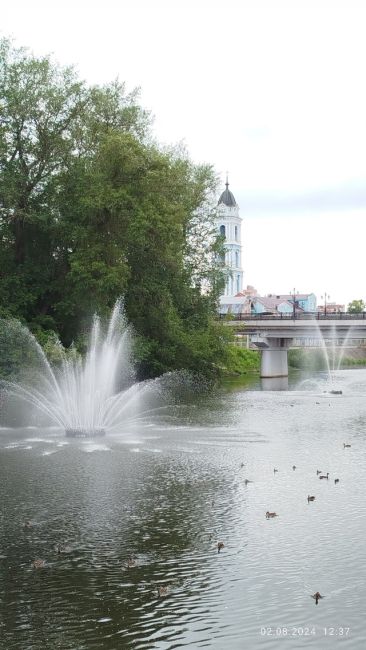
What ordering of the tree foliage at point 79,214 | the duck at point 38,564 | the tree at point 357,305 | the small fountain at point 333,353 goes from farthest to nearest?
the tree at point 357,305 → the small fountain at point 333,353 → the tree foliage at point 79,214 → the duck at point 38,564

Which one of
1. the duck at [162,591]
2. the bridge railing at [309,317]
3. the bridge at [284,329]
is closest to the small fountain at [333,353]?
the bridge at [284,329]

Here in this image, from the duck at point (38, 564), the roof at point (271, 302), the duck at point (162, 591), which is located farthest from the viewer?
the roof at point (271, 302)

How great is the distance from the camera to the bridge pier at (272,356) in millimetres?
76250

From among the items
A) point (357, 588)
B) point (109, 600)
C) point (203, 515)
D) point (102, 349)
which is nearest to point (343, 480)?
point (203, 515)

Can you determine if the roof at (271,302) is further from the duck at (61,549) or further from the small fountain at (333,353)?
the duck at (61,549)

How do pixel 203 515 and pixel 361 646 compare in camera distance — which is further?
pixel 203 515

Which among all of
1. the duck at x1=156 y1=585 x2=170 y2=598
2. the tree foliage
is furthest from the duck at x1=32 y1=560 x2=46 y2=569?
the tree foliage

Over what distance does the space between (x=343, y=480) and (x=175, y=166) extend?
32.1m

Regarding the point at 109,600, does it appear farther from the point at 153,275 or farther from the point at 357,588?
the point at 153,275

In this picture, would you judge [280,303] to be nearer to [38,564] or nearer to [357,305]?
Result: [357,305]

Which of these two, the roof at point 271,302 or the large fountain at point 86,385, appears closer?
the large fountain at point 86,385

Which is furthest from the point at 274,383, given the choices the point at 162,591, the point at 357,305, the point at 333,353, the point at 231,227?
the point at 357,305

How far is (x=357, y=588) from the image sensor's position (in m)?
13.1

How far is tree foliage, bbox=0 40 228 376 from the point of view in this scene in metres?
41.1
